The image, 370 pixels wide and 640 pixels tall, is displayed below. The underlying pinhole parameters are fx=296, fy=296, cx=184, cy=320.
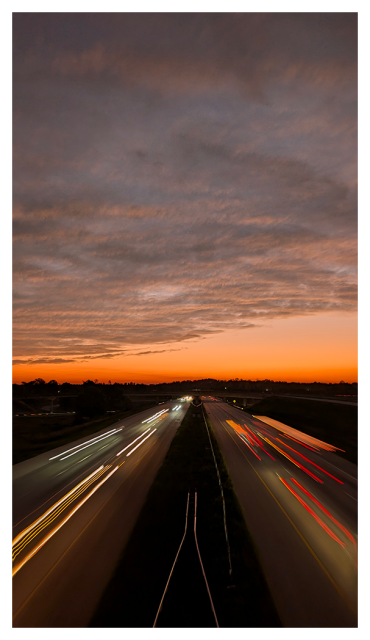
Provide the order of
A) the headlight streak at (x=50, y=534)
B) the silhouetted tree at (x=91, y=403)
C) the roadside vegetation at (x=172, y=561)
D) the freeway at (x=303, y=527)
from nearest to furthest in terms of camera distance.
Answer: the roadside vegetation at (x=172, y=561) < the freeway at (x=303, y=527) < the headlight streak at (x=50, y=534) < the silhouetted tree at (x=91, y=403)

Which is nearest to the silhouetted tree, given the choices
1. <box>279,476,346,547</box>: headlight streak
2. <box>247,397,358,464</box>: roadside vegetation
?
<box>247,397,358,464</box>: roadside vegetation

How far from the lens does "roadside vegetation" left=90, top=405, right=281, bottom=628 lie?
12.4 m

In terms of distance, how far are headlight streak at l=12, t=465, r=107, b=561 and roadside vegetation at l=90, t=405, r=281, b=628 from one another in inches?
233

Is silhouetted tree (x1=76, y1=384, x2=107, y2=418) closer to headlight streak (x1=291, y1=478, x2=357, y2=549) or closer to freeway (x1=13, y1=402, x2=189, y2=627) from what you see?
freeway (x1=13, y1=402, x2=189, y2=627)

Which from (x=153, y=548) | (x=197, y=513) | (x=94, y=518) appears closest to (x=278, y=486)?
(x=197, y=513)

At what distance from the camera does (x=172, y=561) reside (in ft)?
53.0

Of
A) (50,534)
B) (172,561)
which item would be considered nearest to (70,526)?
(50,534)

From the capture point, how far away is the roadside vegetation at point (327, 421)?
4844 cm

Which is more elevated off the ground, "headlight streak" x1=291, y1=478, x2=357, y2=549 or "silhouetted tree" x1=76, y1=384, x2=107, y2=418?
"headlight streak" x1=291, y1=478, x2=357, y2=549

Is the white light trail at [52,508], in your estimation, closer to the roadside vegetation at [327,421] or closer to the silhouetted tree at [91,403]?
the roadside vegetation at [327,421]

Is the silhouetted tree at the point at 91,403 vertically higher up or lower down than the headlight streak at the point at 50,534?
lower down

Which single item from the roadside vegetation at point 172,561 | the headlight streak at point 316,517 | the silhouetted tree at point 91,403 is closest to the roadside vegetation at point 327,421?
the headlight streak at point 316,517

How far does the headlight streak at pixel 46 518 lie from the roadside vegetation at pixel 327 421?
3330cm
